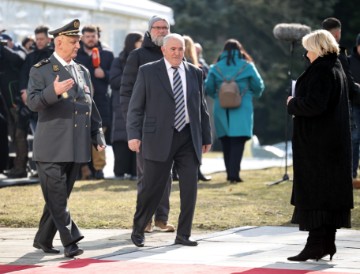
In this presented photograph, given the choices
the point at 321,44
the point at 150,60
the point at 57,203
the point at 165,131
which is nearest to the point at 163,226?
the point at 165,131

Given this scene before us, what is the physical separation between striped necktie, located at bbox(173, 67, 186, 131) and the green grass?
162 cm

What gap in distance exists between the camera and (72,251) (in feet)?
34.0

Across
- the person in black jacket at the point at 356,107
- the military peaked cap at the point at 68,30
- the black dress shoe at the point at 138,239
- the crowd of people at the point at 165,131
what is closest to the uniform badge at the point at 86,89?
the crowd of people at the point at 165,131

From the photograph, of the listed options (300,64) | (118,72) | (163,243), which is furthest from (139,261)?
(300,64)

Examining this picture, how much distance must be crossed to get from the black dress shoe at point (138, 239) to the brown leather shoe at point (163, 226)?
102 cm

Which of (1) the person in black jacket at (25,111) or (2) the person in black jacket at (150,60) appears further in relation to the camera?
(1) the person in black jacket at (25,111)

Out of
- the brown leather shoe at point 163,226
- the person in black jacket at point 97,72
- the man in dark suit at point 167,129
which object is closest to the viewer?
the man in dark suit at point 167,129

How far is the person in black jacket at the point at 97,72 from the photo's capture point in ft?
59.8

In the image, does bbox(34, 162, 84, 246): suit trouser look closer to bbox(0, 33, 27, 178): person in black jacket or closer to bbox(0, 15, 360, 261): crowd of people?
bbox(0, 15, 360, 261): crowd of people

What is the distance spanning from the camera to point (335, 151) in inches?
396

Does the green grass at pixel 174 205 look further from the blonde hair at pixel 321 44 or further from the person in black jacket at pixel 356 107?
the blonde hair at pixel 321 44

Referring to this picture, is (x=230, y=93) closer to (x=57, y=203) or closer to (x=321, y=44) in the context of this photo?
(x=57, y=203)

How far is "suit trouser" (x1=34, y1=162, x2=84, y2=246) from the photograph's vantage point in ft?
34.3

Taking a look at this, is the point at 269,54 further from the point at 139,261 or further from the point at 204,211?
the point at 139,261
